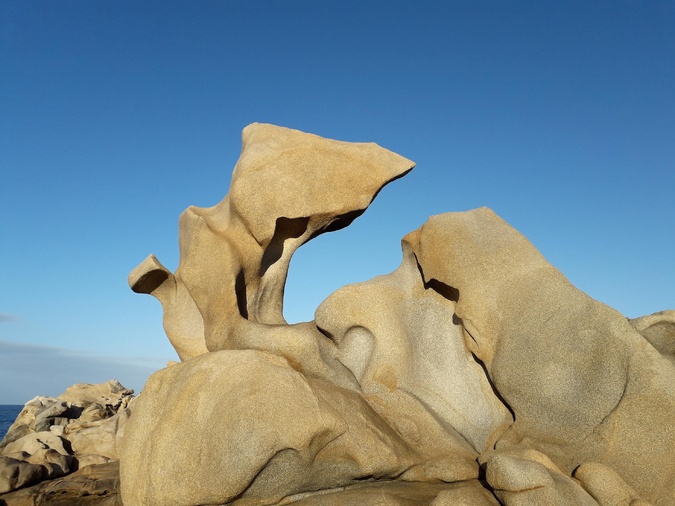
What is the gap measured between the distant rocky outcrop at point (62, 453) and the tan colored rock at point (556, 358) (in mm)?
6346

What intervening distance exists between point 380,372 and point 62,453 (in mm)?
8513

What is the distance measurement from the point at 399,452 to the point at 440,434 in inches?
32.1

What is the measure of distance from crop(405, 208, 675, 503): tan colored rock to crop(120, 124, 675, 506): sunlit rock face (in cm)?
2

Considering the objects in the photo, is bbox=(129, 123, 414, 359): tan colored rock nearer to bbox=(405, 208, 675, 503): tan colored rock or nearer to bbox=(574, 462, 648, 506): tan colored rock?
bbox=(405, 208, 675, 503): tan colored rock

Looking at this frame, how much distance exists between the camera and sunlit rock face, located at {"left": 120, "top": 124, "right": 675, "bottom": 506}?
5480 millimetres

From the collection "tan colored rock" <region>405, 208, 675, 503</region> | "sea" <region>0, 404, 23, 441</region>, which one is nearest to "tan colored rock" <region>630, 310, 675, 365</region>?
"tan colored rock" <region>405, 208, 675, 503</region>

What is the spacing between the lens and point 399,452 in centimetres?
617

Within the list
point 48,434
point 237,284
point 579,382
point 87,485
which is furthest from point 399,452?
point 48,434

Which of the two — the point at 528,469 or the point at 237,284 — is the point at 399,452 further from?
the point at 237,284

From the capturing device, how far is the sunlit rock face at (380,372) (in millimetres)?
5480

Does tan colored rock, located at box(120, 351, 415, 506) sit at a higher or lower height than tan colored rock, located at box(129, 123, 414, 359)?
lower

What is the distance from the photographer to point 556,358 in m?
6.27

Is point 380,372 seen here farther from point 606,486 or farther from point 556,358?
point 606,486

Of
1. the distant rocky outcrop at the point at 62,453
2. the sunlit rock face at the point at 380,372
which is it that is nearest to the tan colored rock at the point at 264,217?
the sunlit rock face at the point at 380,372
